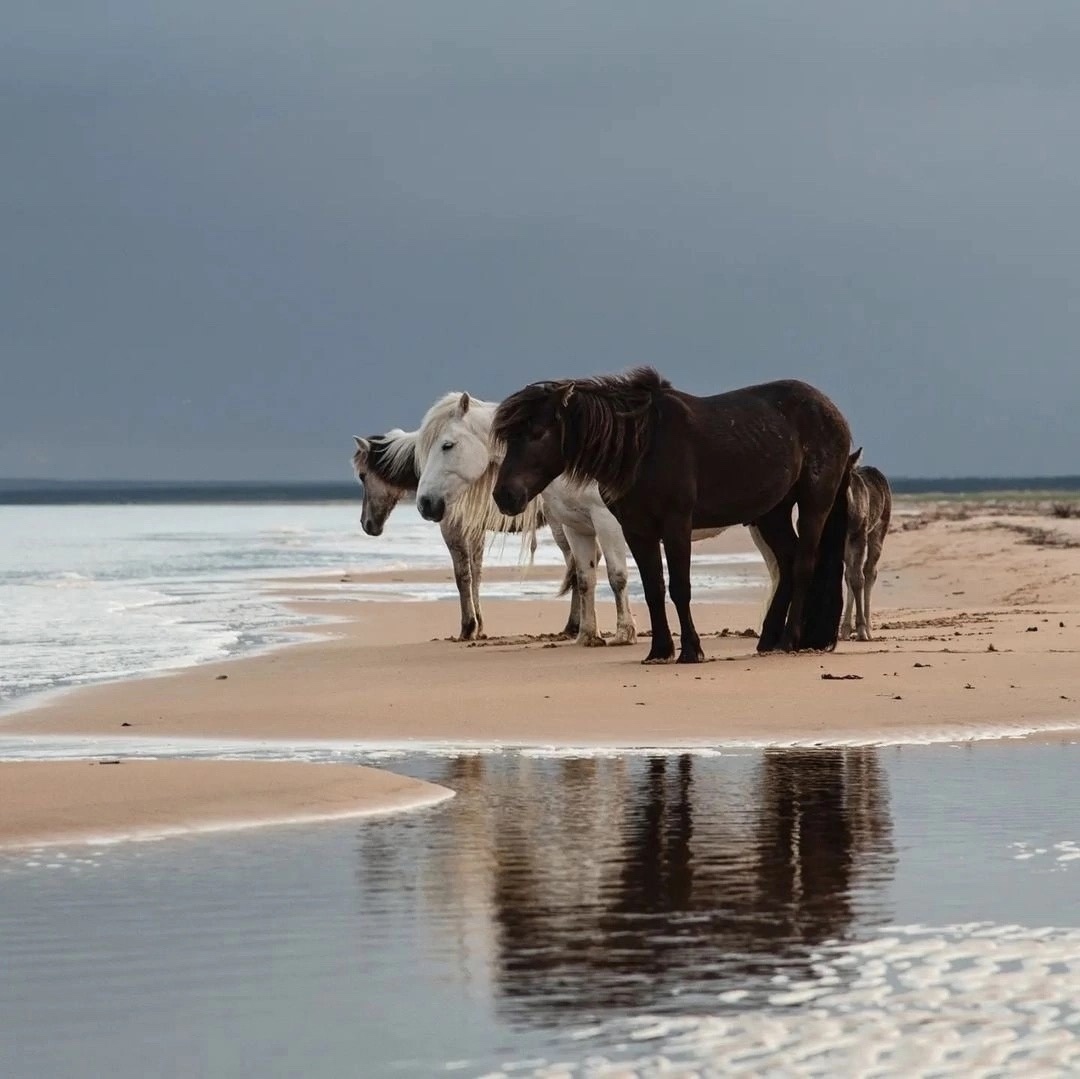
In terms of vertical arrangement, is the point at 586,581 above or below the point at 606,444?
below

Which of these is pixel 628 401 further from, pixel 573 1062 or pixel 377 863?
pixel 573 1062

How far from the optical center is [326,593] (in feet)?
92.6

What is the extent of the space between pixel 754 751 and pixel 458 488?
6.86 meters

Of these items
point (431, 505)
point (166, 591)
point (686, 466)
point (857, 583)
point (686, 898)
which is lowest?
point (166, 591)

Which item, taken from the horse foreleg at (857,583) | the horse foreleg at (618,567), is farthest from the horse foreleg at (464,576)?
the horse foreleg at (857,583)

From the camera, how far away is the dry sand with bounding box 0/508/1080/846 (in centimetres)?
1008

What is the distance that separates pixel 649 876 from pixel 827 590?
7.95m

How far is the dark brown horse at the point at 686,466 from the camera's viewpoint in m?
12.8

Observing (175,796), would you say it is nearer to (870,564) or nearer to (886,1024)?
(886,1024)

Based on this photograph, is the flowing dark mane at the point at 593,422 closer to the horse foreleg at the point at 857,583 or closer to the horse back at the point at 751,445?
the horse back at the point at 751,445

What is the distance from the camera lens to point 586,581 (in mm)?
15484

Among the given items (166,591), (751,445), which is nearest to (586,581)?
(751,445)

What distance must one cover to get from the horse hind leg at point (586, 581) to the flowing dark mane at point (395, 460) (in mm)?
2664

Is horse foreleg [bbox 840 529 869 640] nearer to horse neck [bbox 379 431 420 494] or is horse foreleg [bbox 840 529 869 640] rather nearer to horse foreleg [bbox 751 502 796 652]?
horse foreleg [bbox 751 502 796 652]
